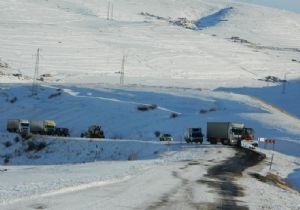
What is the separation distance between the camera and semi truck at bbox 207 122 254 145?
203ft

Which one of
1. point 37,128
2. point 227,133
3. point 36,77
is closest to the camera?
point 227,133

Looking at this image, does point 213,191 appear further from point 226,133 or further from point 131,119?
point 131,119

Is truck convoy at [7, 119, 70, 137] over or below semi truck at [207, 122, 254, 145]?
below

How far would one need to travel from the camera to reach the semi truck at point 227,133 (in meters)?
61.8

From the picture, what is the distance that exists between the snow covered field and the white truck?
4.36 meters

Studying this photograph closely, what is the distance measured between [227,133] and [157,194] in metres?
42.3

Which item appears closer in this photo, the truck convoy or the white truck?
the white truck

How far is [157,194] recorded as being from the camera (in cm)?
2019

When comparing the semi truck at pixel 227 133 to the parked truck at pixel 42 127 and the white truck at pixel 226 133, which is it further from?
the parked truck at pixel 42 127

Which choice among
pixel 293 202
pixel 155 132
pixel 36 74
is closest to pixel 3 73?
pixel 36 74

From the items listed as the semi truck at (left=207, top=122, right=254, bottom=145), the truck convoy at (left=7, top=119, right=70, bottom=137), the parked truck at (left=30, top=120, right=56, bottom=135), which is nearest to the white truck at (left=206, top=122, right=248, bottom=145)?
the semi truck at (left=207, top=122, right=254, bottom=145)

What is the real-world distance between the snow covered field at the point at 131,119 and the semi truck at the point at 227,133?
3994 millimetres

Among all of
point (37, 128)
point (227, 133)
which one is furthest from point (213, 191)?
point (37, 128)

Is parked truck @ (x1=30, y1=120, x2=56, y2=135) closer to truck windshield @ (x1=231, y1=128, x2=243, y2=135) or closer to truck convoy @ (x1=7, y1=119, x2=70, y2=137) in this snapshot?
truck convoy @ (x1=7, y1=119, x2=70, y2=137)
